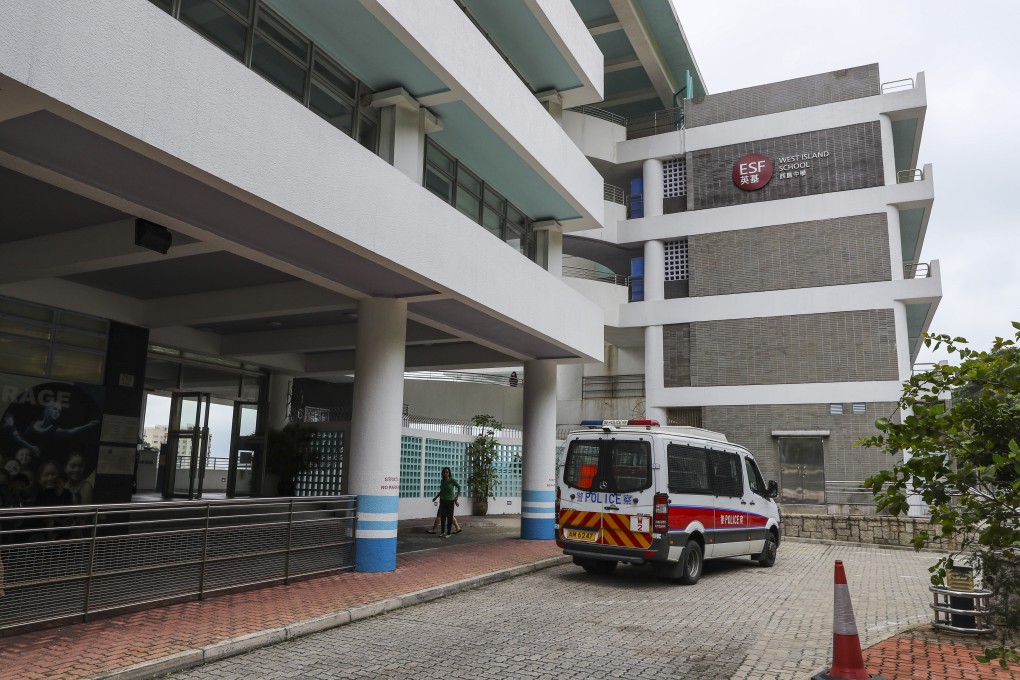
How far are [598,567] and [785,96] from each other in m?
22.3

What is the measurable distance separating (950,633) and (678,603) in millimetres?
3165

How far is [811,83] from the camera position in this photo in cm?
2794

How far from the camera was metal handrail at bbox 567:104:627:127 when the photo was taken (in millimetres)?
31766

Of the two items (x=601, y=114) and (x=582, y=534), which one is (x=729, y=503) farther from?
(x=601, y=114)

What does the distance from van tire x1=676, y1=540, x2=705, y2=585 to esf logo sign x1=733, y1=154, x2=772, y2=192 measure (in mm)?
19631

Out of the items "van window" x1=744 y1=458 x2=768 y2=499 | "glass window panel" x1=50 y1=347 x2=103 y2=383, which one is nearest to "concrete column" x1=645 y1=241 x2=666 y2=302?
"van window" x1=744 y1=458 x2=768 y2=499

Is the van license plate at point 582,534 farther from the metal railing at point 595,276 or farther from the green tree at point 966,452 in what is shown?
the metal railing at point 595,276

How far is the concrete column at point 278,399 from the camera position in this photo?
813 inches

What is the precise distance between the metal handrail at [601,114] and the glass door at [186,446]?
20.0 meters

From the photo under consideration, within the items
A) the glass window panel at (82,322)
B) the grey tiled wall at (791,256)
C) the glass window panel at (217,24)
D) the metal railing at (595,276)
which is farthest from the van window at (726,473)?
the metal railing at (595,276)

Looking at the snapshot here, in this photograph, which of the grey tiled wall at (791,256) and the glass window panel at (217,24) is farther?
the grey tiled wall at (791,256)

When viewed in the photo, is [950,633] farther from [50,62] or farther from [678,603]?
[50,62]

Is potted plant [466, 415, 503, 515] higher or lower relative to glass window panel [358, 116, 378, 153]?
lower

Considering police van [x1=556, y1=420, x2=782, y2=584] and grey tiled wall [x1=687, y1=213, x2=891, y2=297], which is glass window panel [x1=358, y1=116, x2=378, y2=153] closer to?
police van [x1=556, y1=420, x2=782, y2=584]
